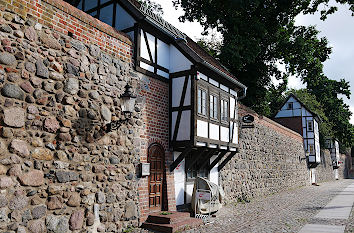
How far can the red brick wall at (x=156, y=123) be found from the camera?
8.55 m

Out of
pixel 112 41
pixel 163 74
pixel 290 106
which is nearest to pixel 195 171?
pixel 163 74

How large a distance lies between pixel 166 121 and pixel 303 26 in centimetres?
1626

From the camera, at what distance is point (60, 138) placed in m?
6.18

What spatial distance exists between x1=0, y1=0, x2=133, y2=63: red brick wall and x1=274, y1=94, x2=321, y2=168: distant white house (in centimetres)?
2560

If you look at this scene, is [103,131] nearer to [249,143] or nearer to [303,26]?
[249,143]

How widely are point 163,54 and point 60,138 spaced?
15.1 ft

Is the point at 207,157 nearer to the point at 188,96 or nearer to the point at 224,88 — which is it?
the point at 224,88

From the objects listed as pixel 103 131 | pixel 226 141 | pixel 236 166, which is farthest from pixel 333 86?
pixel 103 131

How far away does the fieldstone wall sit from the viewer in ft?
17.5

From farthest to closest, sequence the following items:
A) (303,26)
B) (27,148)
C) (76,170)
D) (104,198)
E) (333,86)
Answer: (333,86)
(303,26)
(104,198)
(76,170)
(27,148)

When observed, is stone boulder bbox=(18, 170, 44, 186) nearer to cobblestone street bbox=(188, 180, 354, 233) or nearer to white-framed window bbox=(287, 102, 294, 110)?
cobblestone street bbox=(188, 180, 354, 233)

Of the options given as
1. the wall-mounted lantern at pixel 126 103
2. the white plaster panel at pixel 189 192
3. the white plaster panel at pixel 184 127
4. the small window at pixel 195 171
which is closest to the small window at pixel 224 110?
the small window at pixel 195 171

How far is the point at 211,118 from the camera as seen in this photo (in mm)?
10148

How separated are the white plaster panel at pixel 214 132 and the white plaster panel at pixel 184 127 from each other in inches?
45.1
